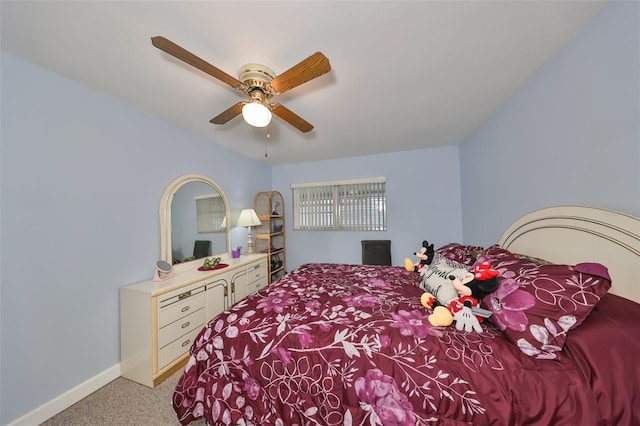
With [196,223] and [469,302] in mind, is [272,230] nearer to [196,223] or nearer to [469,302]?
[196,223]

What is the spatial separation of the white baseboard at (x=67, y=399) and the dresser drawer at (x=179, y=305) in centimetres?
59

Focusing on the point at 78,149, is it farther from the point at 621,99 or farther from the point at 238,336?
the point at 621,99

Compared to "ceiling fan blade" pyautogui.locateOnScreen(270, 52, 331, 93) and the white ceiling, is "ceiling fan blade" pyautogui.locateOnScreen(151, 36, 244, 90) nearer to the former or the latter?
the white ceiling

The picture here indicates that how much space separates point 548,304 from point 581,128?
44.4 inches

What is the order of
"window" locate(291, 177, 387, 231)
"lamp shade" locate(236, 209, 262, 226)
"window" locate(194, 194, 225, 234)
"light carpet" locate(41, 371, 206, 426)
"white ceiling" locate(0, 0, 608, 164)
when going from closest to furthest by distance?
"white ceiling" locate(0, 0, 608, 164)
"light carpet" locate(41, 371, 206, 426)
"window" locate(194, 194, 225, 234)
"lamp shade" locate(236, 209, 262, 226)
"window" locate(291, 177, 387, 231)

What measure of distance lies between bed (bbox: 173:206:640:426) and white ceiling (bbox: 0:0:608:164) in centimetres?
111

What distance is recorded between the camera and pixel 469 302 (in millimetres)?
1139

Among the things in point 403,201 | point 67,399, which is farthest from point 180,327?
point 403,201

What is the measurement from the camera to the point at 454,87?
5.66 ft

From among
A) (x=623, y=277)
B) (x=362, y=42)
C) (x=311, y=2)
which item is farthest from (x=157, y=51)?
(x=623, y=277)

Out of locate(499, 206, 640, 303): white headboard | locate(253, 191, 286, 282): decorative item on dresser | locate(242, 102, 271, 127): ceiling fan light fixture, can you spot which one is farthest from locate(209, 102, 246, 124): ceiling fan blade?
locate(499, 206, 640, 303): white headboard

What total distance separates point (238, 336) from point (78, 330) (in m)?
1.42

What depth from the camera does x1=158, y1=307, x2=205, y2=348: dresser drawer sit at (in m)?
1.71

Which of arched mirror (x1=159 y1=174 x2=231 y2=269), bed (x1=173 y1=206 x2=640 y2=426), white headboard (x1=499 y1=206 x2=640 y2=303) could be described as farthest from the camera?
arched mirror (x1=159 y1=174 x2=231 y2=269)
